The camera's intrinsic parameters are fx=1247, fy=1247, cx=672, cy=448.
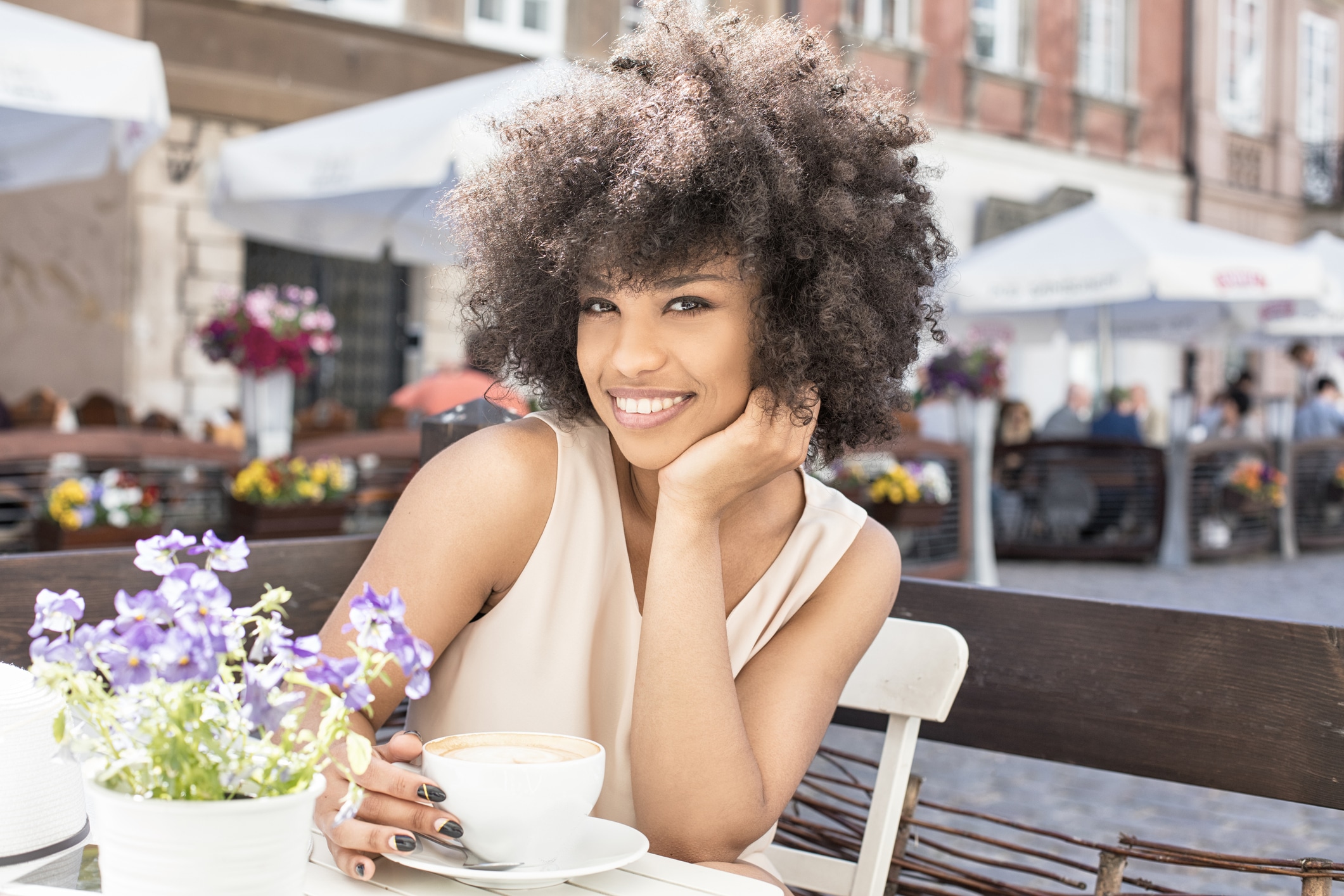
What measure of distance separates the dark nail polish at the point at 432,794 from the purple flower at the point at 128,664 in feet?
1.20

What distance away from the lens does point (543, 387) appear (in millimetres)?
2041

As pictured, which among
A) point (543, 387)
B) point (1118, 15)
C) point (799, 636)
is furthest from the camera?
point (1118, 15)

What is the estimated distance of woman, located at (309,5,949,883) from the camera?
5.20ft

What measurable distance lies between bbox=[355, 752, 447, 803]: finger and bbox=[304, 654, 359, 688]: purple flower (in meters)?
0.32

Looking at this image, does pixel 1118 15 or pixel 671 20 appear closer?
pixel 671 20

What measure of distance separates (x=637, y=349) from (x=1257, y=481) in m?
10.2

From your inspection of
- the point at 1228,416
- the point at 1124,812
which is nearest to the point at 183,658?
the point at 1124,812

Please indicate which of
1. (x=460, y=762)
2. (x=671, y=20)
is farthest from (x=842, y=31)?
(x=460, y=762)

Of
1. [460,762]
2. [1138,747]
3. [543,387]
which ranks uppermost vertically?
[543,387]

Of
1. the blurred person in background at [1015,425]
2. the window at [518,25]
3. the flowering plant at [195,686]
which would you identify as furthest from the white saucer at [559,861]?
the window at [518,25]

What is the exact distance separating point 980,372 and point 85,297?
24.3 feet

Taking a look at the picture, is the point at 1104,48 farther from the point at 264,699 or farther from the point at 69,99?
the point at 264,699

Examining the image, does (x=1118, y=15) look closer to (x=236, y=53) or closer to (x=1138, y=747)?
(x=236, y=53)

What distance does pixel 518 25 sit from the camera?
13.4 metres
